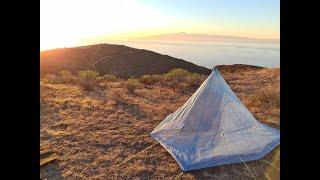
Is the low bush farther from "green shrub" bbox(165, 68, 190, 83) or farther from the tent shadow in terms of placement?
the tent shadow

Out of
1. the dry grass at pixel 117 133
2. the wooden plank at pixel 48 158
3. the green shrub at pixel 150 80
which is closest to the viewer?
the dry grass at pixel 117 133

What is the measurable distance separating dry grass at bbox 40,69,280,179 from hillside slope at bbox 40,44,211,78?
1575 cm

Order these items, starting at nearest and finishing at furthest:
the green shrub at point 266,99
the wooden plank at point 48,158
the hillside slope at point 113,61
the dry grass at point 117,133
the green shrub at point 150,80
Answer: the dry grass at point 117,133, the wooden plank at point 48,158, the green shrub at point 266,99, the green shrub at point 150,80, the hillside slope at point 113,61

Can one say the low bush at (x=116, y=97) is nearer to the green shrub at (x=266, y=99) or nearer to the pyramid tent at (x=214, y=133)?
the green shrub at (x=266, y=99)

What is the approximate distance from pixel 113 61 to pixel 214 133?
90.1ft

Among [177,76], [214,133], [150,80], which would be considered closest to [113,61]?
[177,76]

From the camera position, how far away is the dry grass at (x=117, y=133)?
5387 millimetres

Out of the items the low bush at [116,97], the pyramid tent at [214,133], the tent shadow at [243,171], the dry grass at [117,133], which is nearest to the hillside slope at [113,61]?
the low bush at [116,97]

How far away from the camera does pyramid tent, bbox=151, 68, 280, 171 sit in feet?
18.0

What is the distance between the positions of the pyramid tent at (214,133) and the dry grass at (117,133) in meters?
0.15

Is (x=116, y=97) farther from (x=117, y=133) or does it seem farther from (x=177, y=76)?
(x=177, y=76)

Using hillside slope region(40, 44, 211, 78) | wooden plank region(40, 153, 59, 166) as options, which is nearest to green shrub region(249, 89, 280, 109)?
wooden plank region(40, 153, 59, 166)

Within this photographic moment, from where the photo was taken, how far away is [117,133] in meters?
7.36
